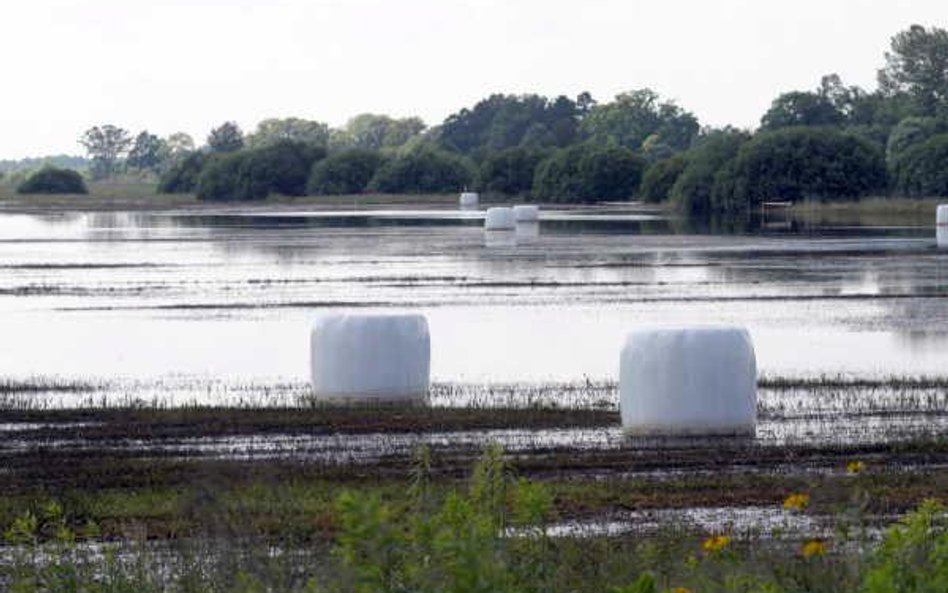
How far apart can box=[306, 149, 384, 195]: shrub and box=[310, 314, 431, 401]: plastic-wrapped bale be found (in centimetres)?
12128

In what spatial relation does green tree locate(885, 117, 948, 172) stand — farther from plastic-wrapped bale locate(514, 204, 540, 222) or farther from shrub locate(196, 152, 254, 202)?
shrub locate(196, 152, 254, 202)

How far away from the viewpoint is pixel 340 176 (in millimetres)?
142000

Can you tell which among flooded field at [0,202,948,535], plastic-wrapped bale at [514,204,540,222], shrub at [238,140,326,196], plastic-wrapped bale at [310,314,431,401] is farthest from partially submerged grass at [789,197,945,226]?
plastic-wrapped bale at [310,314,431,401]

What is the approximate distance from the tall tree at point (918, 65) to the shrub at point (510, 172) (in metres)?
49.5

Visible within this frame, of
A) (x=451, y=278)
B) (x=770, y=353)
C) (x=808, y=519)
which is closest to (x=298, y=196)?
(x=451, y=278)

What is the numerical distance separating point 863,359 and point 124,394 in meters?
9.41

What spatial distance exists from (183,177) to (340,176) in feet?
68.8

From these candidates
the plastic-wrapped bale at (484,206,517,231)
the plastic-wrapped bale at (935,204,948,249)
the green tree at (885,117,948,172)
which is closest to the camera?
the plastic-wrapped bale at (935,204,948,249)

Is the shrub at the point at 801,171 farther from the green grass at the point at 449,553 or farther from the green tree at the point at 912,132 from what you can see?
the green grass at the point at 449,553

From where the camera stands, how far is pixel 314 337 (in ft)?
68.8

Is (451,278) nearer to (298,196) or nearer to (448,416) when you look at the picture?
(448,416)

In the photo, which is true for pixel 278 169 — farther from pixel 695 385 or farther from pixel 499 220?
pixel 695 385

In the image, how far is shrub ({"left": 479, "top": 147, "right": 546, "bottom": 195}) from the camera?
138m

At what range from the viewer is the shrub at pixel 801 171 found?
101875 millimetres
